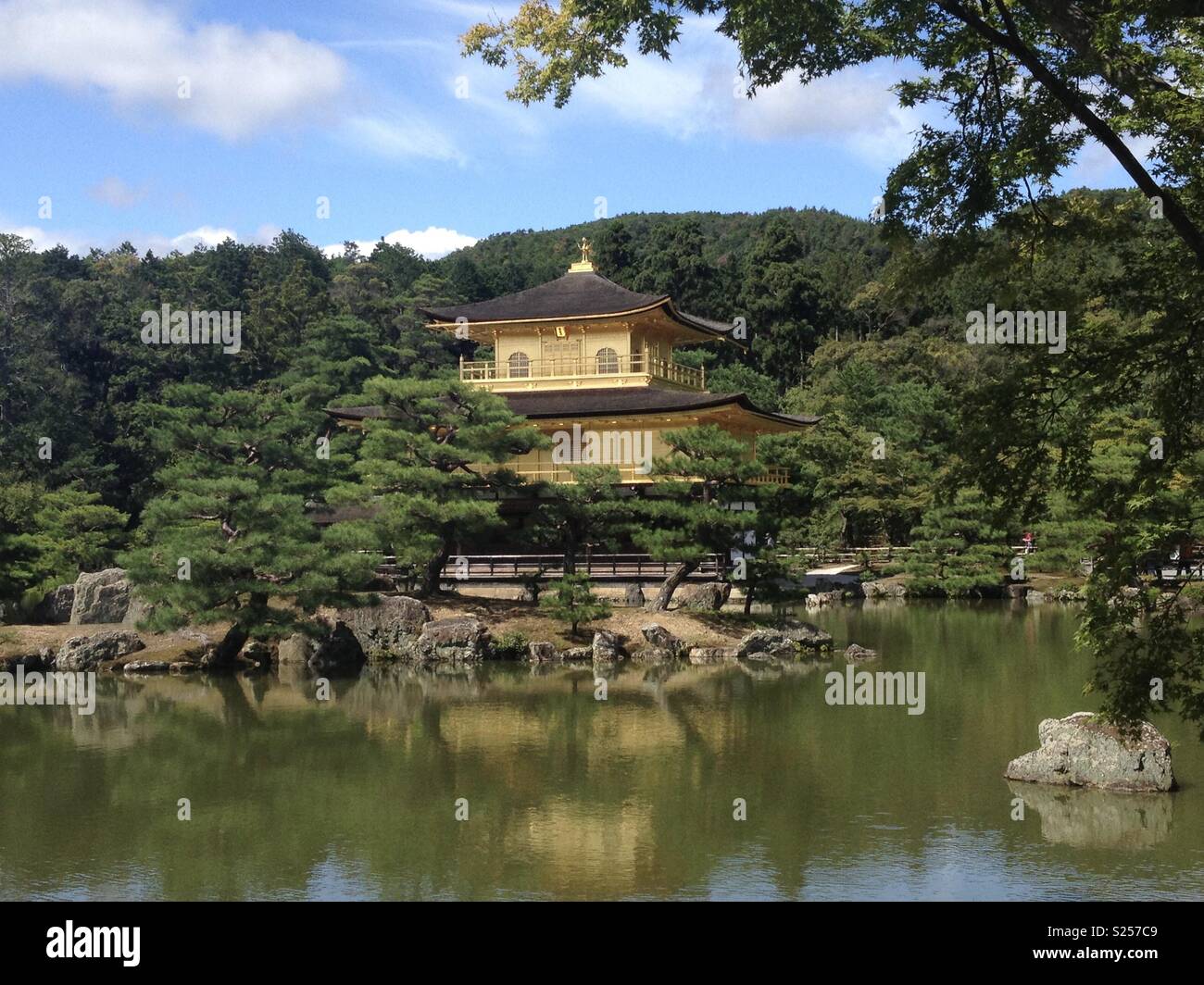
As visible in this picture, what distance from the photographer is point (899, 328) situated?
168 ft

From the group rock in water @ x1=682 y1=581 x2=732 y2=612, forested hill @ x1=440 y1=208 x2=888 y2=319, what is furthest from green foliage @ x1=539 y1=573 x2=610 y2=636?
forested hill @ x1=440 y1=208 x2=888 y2=319

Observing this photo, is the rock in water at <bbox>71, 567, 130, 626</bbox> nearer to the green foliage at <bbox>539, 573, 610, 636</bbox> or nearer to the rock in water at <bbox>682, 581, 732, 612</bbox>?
the green foliage at <bbox>539, 573, 610, 636</bbox>

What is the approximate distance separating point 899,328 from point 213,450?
124 ft

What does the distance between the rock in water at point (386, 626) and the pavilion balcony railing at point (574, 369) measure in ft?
27.7

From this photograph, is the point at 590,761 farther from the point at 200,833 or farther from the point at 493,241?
the point at 493,241

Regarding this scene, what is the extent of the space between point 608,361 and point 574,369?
0.75 metres

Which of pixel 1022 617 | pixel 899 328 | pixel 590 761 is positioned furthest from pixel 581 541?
pixel 899 328

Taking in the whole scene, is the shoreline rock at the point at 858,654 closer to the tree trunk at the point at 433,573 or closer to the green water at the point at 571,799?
the green water at the point at 571,799

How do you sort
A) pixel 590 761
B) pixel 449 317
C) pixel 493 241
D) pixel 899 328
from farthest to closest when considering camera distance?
pixel 493 241, pixel 899 328, pixel 449 317, pixel 590 761

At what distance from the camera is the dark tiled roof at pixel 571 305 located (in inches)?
1025

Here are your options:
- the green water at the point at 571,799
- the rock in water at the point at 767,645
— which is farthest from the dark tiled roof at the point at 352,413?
the green water at the point at 571,799

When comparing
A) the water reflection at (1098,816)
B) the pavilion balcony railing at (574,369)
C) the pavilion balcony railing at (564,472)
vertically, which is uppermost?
the pavilion balcony railing at (574,369)
